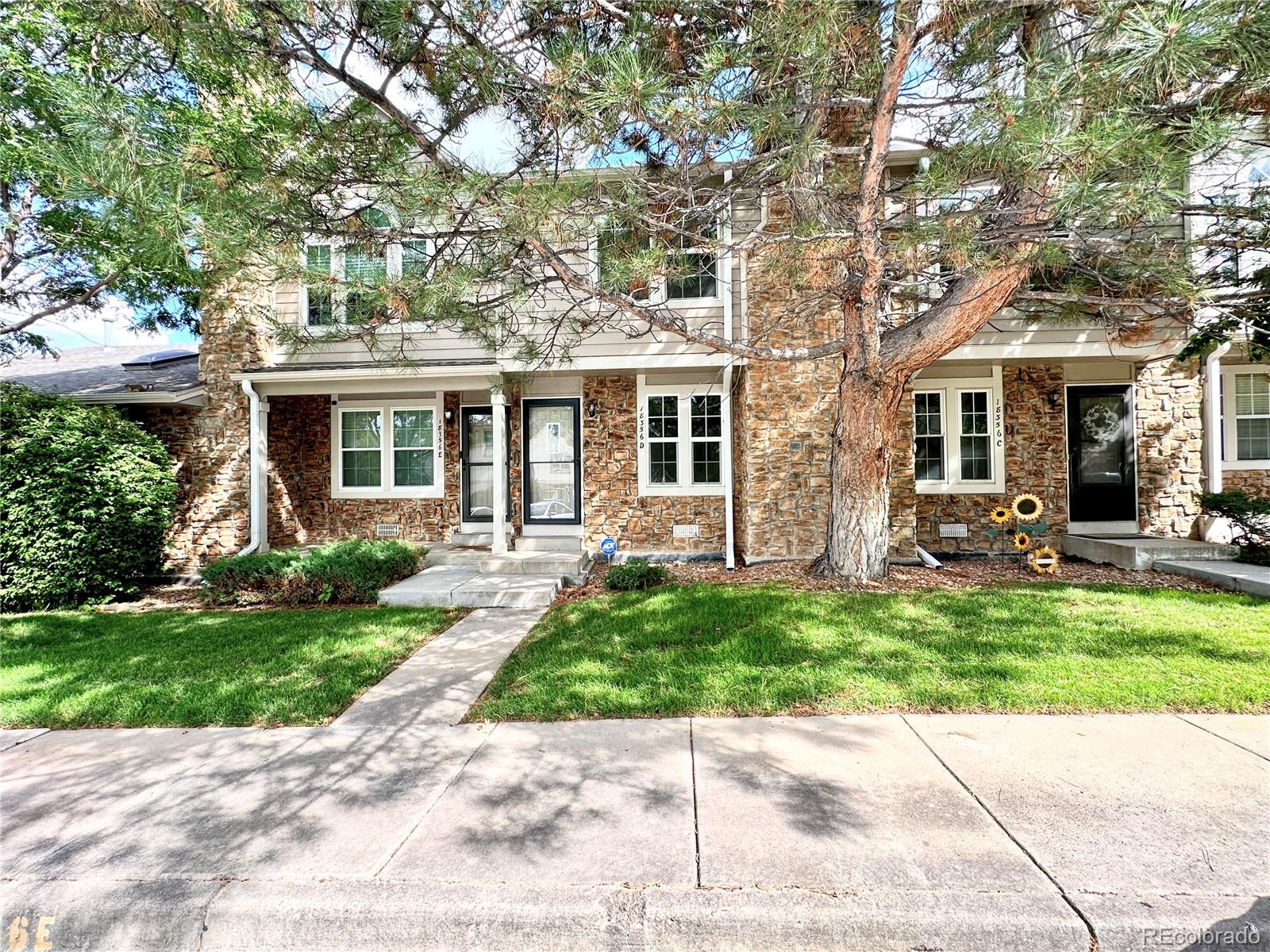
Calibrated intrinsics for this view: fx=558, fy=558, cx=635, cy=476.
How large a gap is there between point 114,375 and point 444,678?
34.2 ft

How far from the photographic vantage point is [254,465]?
28.6 feet

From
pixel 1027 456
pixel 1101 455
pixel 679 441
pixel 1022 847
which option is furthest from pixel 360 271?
pixel 1101 455

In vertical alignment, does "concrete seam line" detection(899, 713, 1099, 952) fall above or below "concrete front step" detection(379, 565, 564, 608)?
below

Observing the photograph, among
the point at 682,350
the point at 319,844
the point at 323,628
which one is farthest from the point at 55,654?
the point at 682,350

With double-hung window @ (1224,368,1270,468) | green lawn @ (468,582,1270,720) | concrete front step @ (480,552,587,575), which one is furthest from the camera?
double-hung window @ (1224,368,1270,468)

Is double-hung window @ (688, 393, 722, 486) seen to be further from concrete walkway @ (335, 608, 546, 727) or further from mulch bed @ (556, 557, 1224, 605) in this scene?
concrete walkway @ (335, 608, 546, 727)

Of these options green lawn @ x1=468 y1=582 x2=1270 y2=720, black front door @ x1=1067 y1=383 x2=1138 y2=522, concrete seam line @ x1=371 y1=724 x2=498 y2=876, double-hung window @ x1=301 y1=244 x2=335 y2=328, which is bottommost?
concrete seam line @ x1=371 y1=724 x2=498 y2=876

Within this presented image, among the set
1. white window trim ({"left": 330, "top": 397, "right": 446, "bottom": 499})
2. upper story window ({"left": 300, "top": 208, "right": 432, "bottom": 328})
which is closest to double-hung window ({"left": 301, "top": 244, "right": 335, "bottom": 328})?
upper story window ({"left": 300, "top": 208, "right": 432, "bottom": 328})

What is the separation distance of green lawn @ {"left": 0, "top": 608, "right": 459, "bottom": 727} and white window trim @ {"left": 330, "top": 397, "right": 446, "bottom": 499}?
3.41m

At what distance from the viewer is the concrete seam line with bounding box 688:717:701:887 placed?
2.25 metres

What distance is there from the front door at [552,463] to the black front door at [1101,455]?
26.3 feet

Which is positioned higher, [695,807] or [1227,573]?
[1227,573]

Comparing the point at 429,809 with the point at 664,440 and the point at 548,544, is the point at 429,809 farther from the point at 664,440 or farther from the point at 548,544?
the point at 664,440

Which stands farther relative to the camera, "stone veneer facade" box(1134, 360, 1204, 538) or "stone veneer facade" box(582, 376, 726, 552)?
"stone veneer facade" box(582, 376, 726, 552)
